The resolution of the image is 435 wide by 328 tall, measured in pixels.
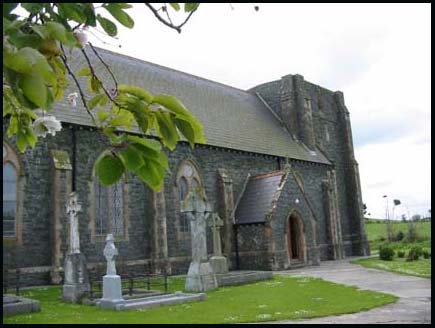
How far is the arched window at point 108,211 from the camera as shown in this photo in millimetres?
20922

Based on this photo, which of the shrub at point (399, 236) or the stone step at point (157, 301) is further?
the shrub at point (399, 236)

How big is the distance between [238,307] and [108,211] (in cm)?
1048

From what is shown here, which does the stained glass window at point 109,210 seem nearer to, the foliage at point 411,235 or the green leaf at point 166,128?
the green leaf at point 166,128

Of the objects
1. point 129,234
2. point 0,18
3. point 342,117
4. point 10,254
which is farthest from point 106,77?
point 0,18

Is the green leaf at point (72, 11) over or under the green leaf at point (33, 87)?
over

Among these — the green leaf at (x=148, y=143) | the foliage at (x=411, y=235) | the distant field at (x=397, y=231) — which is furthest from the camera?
the distant field at (x=397, y=231)

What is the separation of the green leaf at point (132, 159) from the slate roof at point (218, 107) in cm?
2308

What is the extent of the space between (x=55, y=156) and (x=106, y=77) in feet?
22.7

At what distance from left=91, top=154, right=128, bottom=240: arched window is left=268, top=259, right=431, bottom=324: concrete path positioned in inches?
318

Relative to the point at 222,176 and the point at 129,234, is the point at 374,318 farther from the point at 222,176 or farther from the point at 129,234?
the point at 222,176

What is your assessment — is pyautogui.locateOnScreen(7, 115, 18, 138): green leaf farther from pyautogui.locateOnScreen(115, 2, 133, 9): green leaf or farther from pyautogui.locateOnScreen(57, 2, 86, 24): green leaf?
pyautogui.locateOnScreen(115, 2, 133, 9): green leaf

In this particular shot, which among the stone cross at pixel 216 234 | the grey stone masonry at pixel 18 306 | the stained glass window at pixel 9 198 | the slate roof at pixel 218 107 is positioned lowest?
the grey stone masonry at pixel 18 306

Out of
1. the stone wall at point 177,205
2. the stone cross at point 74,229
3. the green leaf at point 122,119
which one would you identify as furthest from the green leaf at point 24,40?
the stone wall at point 177,205

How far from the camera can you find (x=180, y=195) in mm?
24484
